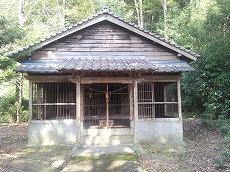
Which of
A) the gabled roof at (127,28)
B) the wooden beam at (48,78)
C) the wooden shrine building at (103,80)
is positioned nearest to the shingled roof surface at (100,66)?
the wooden shrine building at (103,80)

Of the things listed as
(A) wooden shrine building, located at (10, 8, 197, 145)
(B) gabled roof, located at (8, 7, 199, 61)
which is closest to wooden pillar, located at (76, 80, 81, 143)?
(A) wooden shrine building, located at (10, 8, 197, 145)

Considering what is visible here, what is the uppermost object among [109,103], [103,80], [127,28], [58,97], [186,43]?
[186,43]

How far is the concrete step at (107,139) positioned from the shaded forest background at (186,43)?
463 cm

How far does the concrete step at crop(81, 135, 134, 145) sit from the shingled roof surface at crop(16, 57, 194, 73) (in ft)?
10.7

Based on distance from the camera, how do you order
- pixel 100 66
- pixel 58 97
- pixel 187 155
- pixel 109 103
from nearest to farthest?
pixel 187 155, pixel 100 66, pixel 58 97, pixel 109 103

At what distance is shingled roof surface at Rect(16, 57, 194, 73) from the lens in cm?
972

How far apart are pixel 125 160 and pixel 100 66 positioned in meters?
3.80

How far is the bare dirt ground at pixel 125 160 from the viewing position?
7.88m

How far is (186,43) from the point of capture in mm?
A: 21375

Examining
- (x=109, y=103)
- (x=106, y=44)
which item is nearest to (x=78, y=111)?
(x=109, y=103)

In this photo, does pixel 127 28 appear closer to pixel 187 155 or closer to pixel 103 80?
pixel 103 80

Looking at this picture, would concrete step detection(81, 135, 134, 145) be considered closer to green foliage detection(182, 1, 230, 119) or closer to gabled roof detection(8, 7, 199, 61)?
gabled roof detection(8, 7, 199, 61)

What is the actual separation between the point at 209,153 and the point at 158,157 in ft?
6.77

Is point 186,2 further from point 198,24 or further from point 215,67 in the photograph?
point 215,67
